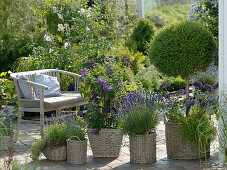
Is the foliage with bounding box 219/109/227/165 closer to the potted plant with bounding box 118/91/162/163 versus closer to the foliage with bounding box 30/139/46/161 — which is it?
the potted plant with bounding box 118/91/162/163

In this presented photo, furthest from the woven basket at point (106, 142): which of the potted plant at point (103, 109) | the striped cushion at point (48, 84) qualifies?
the striped cushion at point (48, 84)

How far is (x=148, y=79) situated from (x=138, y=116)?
4478mm

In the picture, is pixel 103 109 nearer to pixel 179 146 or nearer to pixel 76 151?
pixel 76 151

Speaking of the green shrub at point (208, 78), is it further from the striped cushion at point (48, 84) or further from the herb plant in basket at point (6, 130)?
the herb plant in basket at point (6, 130)

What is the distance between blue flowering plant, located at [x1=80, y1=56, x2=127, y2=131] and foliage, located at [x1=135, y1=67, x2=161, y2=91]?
3.83 meters

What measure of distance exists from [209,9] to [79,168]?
437cm

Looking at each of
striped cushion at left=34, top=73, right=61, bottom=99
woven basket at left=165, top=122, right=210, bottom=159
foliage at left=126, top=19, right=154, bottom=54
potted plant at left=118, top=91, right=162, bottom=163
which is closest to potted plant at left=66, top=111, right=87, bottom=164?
potted plant at left=118, top=91, right=162, bottom=163

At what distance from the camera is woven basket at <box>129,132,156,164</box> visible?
367 centimetres

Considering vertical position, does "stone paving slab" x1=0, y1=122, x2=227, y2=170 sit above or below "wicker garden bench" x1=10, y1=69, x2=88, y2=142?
below

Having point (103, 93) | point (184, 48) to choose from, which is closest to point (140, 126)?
point (103, 93)

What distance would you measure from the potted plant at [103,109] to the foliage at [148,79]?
12.6ft

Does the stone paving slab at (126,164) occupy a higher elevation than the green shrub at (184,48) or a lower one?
lower

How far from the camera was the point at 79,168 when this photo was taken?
3.68 metres

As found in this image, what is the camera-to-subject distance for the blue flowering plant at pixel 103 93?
391 cm
